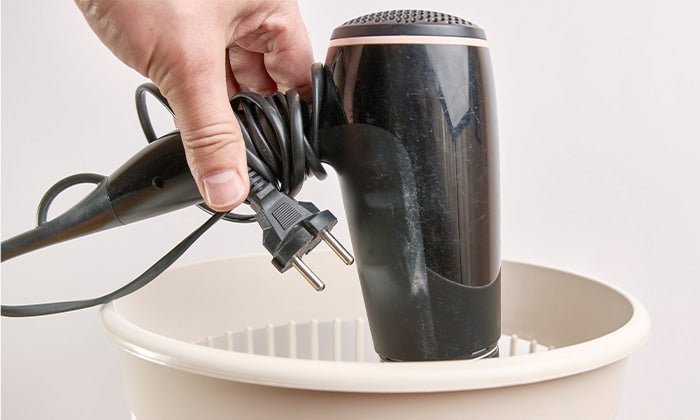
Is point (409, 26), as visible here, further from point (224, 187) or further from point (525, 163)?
point (525, 163)

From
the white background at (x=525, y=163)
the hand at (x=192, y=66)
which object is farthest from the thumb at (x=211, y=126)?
the white background at (x=525, y=163)

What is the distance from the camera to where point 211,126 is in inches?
12.3

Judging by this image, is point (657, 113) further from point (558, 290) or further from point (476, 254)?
point (476, 254)

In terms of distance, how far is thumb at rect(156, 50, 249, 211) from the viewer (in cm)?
31

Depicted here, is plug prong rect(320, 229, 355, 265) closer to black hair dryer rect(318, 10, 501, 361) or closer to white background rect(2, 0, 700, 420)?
black hair dryer rect(318, 10, 501, 361)

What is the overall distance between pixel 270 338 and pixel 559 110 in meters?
0.37

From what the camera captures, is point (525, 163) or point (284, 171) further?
point (525, 163)

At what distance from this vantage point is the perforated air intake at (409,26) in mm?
337

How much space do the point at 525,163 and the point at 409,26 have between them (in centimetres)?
36

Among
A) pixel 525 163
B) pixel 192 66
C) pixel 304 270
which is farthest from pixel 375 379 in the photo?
pixel 525 163

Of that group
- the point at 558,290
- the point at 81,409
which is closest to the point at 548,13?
the point at 558,290

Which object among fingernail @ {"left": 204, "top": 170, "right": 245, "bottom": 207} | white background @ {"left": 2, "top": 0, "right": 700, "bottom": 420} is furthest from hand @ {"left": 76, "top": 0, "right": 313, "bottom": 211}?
white background @ {"left": 2, "top": 0, "right": 700, "bottom": 420}

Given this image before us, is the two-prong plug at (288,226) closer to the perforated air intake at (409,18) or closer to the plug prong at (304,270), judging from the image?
the plug prong at (304,270)

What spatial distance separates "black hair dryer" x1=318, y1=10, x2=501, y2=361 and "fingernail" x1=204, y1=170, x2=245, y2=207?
0.06m
